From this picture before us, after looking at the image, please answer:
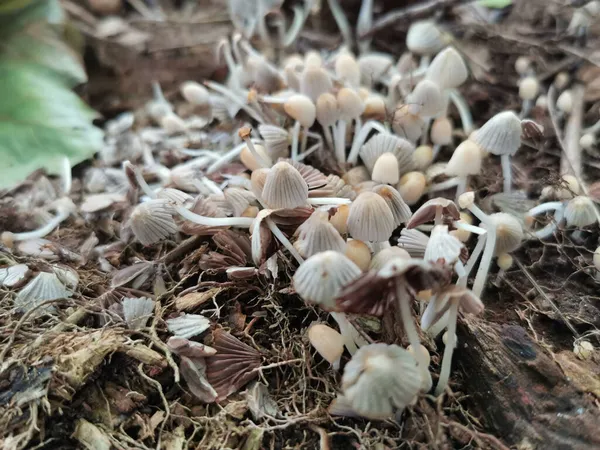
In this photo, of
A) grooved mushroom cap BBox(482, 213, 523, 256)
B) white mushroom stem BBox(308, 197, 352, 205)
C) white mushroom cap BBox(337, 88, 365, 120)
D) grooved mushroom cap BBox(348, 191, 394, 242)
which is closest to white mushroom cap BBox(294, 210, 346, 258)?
grooved mushroom cap BBox(348, 191, 394, 242)

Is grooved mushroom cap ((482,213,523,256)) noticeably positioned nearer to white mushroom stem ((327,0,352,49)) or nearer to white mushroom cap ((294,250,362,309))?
white mushroom cap ((294,250,362,309))

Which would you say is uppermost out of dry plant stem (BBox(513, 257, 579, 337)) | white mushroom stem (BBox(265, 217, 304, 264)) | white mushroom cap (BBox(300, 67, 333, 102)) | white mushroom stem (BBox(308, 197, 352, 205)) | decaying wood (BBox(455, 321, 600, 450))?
white mushroom cap (BBox(300, 67, 333, 102))

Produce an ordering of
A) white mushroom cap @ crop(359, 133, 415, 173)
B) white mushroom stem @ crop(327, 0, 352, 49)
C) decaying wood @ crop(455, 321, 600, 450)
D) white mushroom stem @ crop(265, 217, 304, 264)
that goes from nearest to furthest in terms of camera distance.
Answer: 1. decaying wood @ crop(455, 321, 600, 450)
2. white mushroom stem @ crop(265, 217, 304, 264)
3. white mushroom cap @ crop(359, 133, 415, 173)
4. white mushroom stem @ crop(327, 0, 352, 49)

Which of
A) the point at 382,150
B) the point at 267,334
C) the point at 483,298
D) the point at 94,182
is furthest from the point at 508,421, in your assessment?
the point at 94,182

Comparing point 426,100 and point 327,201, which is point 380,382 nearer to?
point 327,201

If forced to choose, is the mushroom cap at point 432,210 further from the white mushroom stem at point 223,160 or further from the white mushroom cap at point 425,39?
the white mushroom cap at point 425,39

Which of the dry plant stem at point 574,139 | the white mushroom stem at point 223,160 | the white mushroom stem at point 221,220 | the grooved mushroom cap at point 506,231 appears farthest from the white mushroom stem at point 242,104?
the dry plant stem at point 574,139

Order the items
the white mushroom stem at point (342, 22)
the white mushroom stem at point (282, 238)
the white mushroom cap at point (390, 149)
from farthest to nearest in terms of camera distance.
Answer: the white mushroom stem at point (342, 22) < the white mushroom cap at point (390, 149) < the white mushroom stem at point (282, 238)
